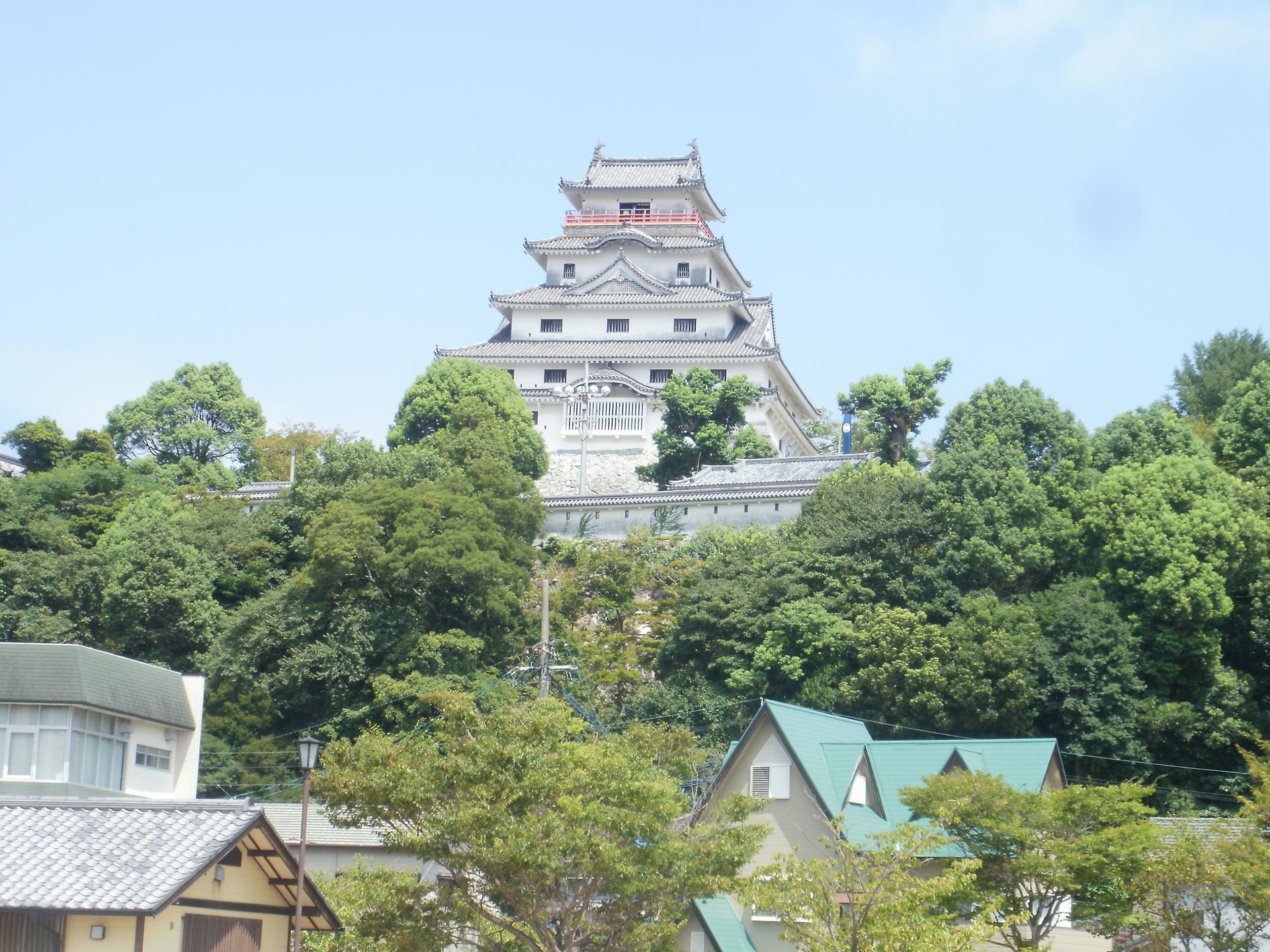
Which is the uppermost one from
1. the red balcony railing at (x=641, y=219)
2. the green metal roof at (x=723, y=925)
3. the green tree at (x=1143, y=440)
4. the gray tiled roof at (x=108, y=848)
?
the red balcony railing at (x=641, y=219)

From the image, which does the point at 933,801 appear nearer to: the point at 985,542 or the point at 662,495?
the point at 985,542

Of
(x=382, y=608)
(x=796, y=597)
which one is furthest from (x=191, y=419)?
(x=796, y=597)

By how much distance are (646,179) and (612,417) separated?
65.2 ft

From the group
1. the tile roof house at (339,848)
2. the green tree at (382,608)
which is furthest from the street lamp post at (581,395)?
the tile roof house at (339,848)

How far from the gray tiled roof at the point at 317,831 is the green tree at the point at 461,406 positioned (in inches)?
812

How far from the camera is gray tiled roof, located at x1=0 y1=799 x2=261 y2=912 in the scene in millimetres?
18422

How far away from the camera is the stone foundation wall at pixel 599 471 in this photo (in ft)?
195

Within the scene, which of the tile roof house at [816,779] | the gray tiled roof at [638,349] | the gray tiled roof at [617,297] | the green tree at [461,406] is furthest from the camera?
the gray tiled roof at [617,297]

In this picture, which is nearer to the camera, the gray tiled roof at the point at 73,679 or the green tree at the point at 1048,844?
the green tree at the point at 1048,844

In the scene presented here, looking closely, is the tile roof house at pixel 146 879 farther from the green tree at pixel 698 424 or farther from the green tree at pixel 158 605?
the green tree at pixel 698 424

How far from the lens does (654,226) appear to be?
75.8 metres

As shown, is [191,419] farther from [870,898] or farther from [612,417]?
[870,898]

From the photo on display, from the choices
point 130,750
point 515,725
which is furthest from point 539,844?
point 130,750

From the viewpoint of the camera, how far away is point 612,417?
62.5 metres
